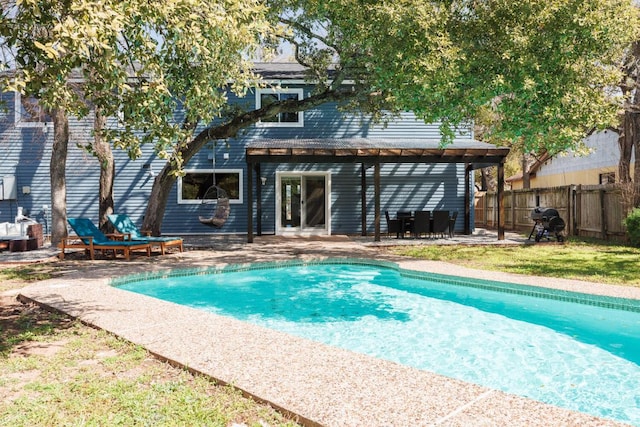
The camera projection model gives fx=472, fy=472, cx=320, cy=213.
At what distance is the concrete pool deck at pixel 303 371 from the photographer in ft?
8.45

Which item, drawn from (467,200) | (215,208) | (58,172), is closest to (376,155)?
(467,200)

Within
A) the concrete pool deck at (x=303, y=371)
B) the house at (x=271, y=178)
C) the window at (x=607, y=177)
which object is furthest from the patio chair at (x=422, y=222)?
the window at (x=607, y=177)

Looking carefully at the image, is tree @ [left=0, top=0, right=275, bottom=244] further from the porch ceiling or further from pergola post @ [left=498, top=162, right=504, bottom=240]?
pergola post @ [left=498, top=162, right=504, bottom=240]

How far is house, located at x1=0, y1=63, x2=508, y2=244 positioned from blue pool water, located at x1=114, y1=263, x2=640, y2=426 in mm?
7055

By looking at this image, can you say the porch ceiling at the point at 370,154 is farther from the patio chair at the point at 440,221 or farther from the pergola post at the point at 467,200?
the pergola post at the point at 467,200

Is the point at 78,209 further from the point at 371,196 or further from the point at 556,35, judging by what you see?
the point at 556,35

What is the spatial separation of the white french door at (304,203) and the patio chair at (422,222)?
3.36m

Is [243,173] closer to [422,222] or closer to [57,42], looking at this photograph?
[422,222]

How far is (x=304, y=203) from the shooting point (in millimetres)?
16250

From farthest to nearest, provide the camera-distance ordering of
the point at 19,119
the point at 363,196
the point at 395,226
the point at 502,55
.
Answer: the point at 363,196
the point at 19,119
the point at 395,226
the point at 502,55

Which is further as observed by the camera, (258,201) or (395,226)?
(258,201)

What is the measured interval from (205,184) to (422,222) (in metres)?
7.28

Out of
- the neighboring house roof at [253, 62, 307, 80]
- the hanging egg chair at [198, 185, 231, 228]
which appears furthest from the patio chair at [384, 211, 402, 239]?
the neighboring house roof at [253, 62, 307, 80]

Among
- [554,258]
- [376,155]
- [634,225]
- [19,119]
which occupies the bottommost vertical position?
[554,258]
